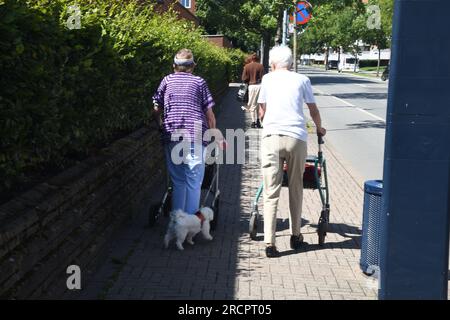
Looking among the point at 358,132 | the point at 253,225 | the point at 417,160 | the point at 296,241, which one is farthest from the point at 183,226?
the point at 358,132

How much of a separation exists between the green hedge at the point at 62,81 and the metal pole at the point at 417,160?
2265 mm

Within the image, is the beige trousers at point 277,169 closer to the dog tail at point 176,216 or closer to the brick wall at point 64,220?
the dog tail at point 176,216

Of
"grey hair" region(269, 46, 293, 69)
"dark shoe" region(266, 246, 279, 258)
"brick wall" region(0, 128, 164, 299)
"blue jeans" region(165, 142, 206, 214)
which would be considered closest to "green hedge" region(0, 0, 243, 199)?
"brick wall" region(0, 128, 164, 299)

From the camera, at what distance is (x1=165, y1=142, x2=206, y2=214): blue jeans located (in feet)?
20.2

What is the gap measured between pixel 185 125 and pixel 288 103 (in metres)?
1.04

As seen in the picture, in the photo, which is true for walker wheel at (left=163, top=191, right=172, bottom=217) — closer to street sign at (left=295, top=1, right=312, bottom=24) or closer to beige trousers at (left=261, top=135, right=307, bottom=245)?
beige trousers at (left=261, top=135, right=307, bottom=245)

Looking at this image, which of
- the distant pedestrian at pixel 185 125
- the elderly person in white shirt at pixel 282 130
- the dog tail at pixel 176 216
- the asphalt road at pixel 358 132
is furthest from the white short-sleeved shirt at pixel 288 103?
the asphalt road at pixel 358 132

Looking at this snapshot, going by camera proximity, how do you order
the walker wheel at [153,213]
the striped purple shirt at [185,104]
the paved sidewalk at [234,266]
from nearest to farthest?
the paved sidewalk at [234,266], the striped purple shirt at [185,104], the walker wheel at [153,213]

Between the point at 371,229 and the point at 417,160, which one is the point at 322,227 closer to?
the point at 371,229

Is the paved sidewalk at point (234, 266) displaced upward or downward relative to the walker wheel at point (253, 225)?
downward

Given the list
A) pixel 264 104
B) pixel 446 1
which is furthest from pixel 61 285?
pixel 446 1

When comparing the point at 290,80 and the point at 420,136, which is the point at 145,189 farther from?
the point at 420,136

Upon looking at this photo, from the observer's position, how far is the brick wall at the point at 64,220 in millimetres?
3791

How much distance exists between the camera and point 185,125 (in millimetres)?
6117
